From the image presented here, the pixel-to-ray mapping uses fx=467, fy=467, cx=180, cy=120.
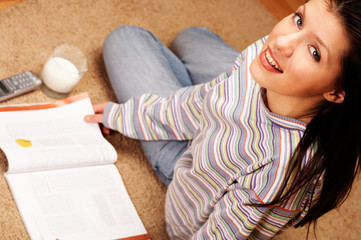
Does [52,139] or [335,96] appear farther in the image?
[52,139]

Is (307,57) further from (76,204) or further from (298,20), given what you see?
(76,204)

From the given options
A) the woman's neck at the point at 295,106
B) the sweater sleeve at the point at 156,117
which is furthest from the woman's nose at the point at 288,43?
the sweater sleeve at the point at 156,117

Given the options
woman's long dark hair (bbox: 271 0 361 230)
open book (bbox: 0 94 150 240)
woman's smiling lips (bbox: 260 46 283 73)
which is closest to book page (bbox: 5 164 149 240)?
open book (bbox: 0 94 150 240)

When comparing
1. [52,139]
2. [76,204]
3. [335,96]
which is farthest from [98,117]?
[335,96]

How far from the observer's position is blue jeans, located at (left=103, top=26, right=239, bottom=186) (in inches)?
50.3

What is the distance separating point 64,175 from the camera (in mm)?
1118

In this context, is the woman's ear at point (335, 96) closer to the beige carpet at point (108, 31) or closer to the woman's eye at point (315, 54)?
the woman's eye at point (315, 54)

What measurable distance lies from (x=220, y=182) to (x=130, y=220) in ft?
0.86

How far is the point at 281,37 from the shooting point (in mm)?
825

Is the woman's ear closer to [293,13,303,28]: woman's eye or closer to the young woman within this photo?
the young woman

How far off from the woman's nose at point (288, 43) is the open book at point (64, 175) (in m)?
0.56

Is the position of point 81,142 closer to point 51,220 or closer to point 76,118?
point 76,118

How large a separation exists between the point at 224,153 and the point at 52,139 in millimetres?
433

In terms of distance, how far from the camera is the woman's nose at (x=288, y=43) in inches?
32.2
